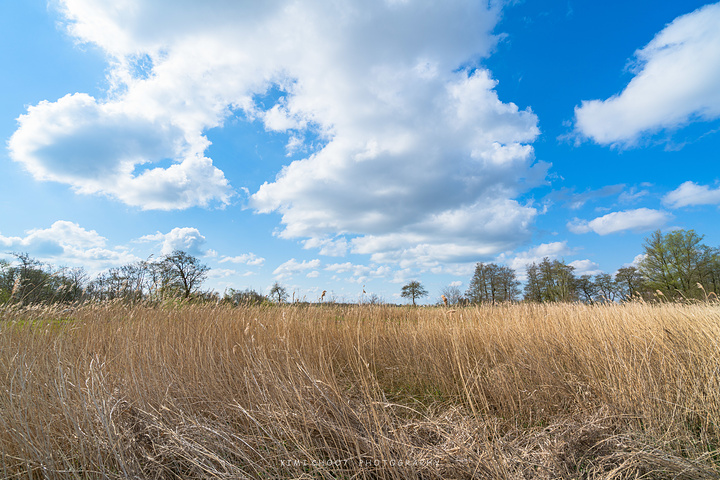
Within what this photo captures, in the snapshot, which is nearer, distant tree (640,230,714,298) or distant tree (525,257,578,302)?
distant tree (640,230,714,298)

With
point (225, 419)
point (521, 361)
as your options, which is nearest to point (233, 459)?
point (225, 419)

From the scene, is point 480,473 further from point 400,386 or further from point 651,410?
point 400,386

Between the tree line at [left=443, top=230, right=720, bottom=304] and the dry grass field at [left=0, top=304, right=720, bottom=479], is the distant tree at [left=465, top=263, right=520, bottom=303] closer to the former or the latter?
the tree line at [left=443, top=230, right=720, bottom=304]

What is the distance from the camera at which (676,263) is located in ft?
98.9

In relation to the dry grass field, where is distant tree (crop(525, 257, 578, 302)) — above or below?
above

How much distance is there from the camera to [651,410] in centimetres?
359

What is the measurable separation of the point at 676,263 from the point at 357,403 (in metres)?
40.6

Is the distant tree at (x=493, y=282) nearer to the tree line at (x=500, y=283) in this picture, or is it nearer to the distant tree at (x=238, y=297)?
the tree line at (x=500, y=283)

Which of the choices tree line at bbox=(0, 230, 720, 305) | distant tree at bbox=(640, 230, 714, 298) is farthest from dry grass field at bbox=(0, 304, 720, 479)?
distant tree at bbox=(640, 230, 714, 298)

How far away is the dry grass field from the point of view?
104 inches

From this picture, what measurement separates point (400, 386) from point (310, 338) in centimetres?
206

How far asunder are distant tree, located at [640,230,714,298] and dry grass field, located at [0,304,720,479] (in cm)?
3263

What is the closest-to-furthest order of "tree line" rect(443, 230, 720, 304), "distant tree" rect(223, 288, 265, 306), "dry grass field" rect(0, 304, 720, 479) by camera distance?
1. "dry grass field" rect(0, 304, 720, 479)
2. "distant tree" rect(223, 288, 265, 306)
3. "tree line" rect(443, 230, 720, 304)

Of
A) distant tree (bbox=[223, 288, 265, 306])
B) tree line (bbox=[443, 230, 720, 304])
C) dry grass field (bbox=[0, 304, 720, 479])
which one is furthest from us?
tree line (bbox=[443, 230, 720, 304])
